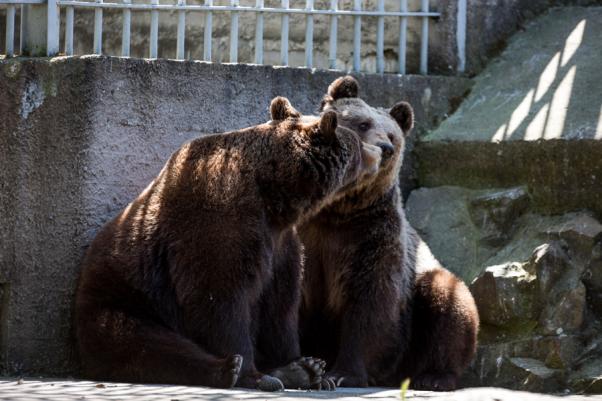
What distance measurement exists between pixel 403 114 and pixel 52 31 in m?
2.72

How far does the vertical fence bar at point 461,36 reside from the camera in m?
10.7

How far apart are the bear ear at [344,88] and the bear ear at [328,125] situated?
61.1 inches

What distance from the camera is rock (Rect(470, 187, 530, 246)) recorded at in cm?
968

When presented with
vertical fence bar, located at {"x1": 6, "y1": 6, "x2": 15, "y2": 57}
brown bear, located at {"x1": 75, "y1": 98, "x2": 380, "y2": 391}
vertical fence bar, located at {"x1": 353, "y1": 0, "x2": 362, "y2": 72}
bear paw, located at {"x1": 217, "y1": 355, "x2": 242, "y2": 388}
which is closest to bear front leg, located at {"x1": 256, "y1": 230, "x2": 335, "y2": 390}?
brown bear, located at {"x1": 75, "y1": 98, "x2": 380, "y2": 391}

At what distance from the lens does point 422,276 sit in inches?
345

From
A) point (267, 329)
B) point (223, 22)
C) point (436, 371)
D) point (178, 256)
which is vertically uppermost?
point (223, 22)

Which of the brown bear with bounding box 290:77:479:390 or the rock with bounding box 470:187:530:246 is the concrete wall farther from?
the rock with bounding box 470:187:530:246

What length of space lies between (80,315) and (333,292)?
1901 mm

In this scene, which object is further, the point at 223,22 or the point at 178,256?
the point at 223,22

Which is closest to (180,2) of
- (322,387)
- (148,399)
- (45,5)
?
(45,5)

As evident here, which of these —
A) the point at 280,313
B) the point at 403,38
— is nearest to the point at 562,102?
the point at 403,38

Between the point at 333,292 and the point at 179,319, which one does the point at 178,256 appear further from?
the point at 333,292

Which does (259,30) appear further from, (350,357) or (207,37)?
(350,357)

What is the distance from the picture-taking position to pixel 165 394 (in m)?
6.07
